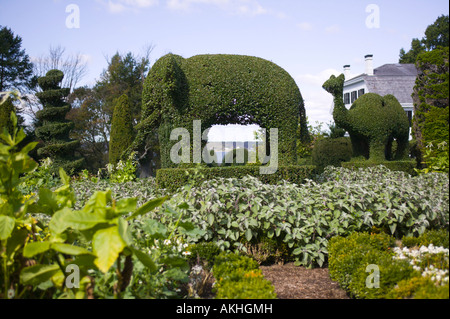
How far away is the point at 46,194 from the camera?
261cm

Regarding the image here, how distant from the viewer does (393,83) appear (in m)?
25.8

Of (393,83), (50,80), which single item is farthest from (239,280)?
(393,83)

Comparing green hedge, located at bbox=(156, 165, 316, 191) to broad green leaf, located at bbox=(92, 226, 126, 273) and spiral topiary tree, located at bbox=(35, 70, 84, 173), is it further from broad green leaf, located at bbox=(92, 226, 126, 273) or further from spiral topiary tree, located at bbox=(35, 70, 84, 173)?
spiral topiary tree, located at bbox=(35, 70, 84, 173)

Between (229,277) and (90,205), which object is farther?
(229,277)

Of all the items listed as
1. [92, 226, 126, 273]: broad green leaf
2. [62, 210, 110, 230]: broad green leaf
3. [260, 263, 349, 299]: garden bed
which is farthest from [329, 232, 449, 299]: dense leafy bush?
[62, 210, 110, 230]: broad green leaf

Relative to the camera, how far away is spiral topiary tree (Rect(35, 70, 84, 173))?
15.2 metres

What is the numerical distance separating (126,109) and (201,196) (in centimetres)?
1167

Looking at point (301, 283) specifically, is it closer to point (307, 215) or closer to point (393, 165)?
point (307, 215)

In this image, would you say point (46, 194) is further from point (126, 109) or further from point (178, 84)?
point (126, 109)

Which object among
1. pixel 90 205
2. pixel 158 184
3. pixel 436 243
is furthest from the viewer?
pixel 158 184

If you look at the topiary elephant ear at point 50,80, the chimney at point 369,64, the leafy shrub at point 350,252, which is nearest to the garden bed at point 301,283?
the leafy shrub at point 350,252

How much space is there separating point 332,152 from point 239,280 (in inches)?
398

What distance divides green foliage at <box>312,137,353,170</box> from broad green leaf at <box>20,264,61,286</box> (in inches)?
427

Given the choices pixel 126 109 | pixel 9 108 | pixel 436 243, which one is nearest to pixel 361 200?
pixel 436 243
